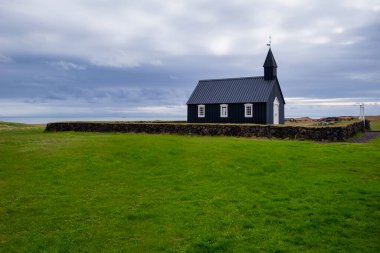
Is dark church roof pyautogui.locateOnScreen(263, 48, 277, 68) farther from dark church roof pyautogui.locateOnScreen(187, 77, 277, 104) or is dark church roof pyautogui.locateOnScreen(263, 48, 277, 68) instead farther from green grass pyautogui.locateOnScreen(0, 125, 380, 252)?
green grass pyautogui.locateOnScreen(0, 125, 380, 252)

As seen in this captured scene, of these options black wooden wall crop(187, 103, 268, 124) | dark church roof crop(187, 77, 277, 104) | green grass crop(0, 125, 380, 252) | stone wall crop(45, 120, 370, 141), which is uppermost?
dark church roof crop(187, 77, 277, 104)

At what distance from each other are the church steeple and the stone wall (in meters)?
12.3

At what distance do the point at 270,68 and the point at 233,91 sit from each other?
580 cm

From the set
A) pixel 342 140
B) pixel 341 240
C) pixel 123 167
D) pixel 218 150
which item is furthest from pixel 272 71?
pixel 341 240

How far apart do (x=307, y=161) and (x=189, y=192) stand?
8792 mm

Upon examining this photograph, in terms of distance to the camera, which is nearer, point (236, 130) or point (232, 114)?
point (236, 130)

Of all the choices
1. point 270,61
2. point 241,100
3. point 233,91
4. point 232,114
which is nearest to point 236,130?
point 241,100

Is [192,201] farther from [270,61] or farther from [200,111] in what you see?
[270,61]

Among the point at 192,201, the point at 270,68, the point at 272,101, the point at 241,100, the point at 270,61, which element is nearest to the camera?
the point at 192,201

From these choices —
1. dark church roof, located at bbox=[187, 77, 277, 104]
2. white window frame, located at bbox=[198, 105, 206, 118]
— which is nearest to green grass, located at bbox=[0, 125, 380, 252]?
dark church roof, located at bbox=[187, 77, 277, 104]

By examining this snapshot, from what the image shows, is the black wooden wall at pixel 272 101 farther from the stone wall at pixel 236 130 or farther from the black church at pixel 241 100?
the stone wall at pixel 236 130

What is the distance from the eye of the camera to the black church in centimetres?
4456

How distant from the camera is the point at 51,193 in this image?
15117mm

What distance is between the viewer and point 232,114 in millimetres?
46250
